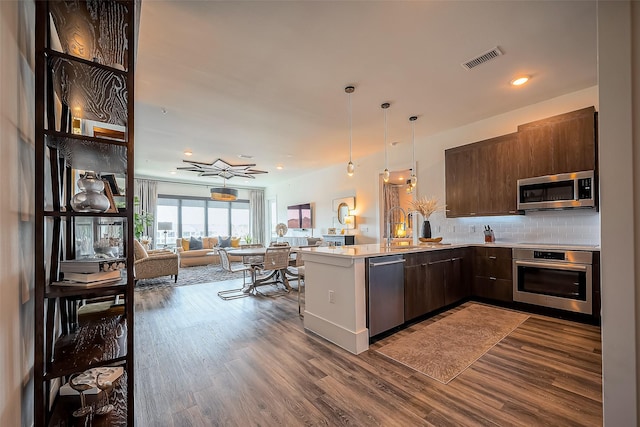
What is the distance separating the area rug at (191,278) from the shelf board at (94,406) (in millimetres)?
4312

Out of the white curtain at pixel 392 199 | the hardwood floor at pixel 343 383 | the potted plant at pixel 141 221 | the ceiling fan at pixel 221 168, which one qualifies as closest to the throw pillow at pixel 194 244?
the potted plant at pixel 141 221

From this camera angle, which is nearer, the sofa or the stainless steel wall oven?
the stainless steel wall oven

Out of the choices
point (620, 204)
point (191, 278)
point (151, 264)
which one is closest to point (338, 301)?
point (620, 204)

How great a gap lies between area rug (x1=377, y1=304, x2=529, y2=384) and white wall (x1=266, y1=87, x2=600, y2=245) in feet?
4.30

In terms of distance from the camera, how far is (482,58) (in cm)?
263

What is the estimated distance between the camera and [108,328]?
170cm

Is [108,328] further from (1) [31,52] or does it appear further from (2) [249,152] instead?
(2) [249,152]

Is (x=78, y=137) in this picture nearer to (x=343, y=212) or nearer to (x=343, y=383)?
(x=343, y=383)

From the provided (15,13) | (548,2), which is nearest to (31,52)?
(15,13)

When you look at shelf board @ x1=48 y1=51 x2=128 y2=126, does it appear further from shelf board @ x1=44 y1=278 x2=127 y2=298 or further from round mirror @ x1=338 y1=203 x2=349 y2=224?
round mirror @ x1=338 y1=203 x2=349 y2=224

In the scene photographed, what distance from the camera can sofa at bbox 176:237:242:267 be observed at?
795 centimetres

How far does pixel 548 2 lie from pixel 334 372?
11.0ft

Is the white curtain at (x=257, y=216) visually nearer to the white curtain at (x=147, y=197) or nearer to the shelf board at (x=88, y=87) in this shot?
the white curtain at (x=147, y=197)

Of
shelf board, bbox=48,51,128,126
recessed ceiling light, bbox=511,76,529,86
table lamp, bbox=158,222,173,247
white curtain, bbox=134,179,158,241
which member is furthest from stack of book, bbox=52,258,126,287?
table lamp, bbox=158,222,173,247
